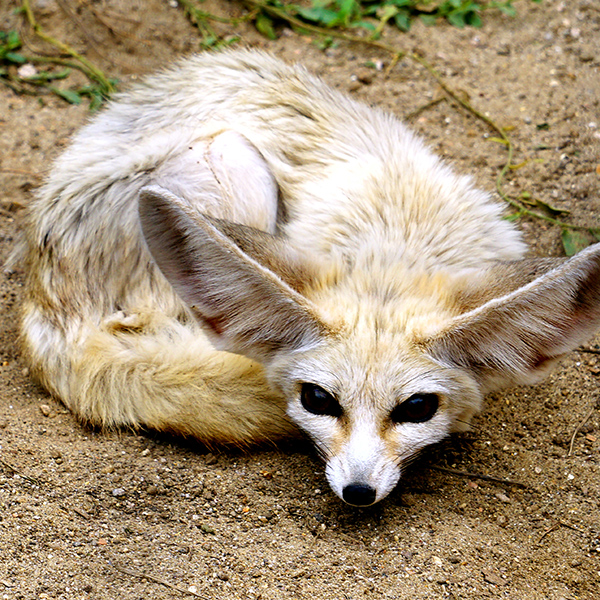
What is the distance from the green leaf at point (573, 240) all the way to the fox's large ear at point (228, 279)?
215 cm

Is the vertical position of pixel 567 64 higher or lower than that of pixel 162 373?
higher

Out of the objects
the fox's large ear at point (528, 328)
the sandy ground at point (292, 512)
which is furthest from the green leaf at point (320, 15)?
the fox's large ear at point (528, 328)

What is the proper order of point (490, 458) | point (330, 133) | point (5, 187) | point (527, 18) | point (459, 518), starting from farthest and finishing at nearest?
point (527, 18) → point (5, 187) → point (330, 133) → point (490, 458) → point (459, 518)

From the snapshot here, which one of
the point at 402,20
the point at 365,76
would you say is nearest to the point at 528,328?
the point at 365,76

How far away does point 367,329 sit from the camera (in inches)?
117

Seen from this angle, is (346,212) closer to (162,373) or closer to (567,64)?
(162,373)

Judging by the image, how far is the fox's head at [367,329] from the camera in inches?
111

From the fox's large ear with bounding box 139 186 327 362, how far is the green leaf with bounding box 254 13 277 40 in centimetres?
362

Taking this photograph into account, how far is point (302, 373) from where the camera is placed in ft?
10.0

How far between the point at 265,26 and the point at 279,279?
4.07 meters

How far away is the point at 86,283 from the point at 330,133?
1557mm

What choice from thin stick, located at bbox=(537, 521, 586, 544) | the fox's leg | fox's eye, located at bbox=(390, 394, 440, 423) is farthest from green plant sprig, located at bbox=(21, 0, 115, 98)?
thin stick, located at bbox=(537, 521, 586, 544)

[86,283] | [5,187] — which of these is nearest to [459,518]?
[86,283]

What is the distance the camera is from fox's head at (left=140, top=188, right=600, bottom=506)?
9.24 ft
